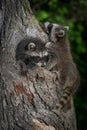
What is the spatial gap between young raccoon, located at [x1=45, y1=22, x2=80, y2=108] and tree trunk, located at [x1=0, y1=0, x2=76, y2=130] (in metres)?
0.06

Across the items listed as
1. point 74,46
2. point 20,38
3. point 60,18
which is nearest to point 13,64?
point 20,38

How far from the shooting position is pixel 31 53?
15.3 ft

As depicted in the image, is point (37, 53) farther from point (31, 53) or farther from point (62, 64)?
point (62, 64)

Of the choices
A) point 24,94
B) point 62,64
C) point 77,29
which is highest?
point 62,64

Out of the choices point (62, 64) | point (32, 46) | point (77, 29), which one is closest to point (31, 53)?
point (32, 46)

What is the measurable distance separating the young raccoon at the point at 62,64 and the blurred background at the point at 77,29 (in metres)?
4.53

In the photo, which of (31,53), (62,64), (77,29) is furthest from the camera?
(77,29)

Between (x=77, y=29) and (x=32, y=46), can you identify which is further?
(x=77, y=29)

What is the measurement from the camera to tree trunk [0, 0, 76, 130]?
4570 millimetres

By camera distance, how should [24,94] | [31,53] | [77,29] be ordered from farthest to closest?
[77,29] → [31,53] → [24,94]

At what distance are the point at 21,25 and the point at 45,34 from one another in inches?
8.0

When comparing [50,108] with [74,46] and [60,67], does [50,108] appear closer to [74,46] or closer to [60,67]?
[60,67]

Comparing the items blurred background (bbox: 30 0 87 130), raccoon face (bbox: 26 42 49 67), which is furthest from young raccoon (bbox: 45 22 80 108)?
blurred background (bbox: 30 0 87 130)

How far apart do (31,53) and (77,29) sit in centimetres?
578
